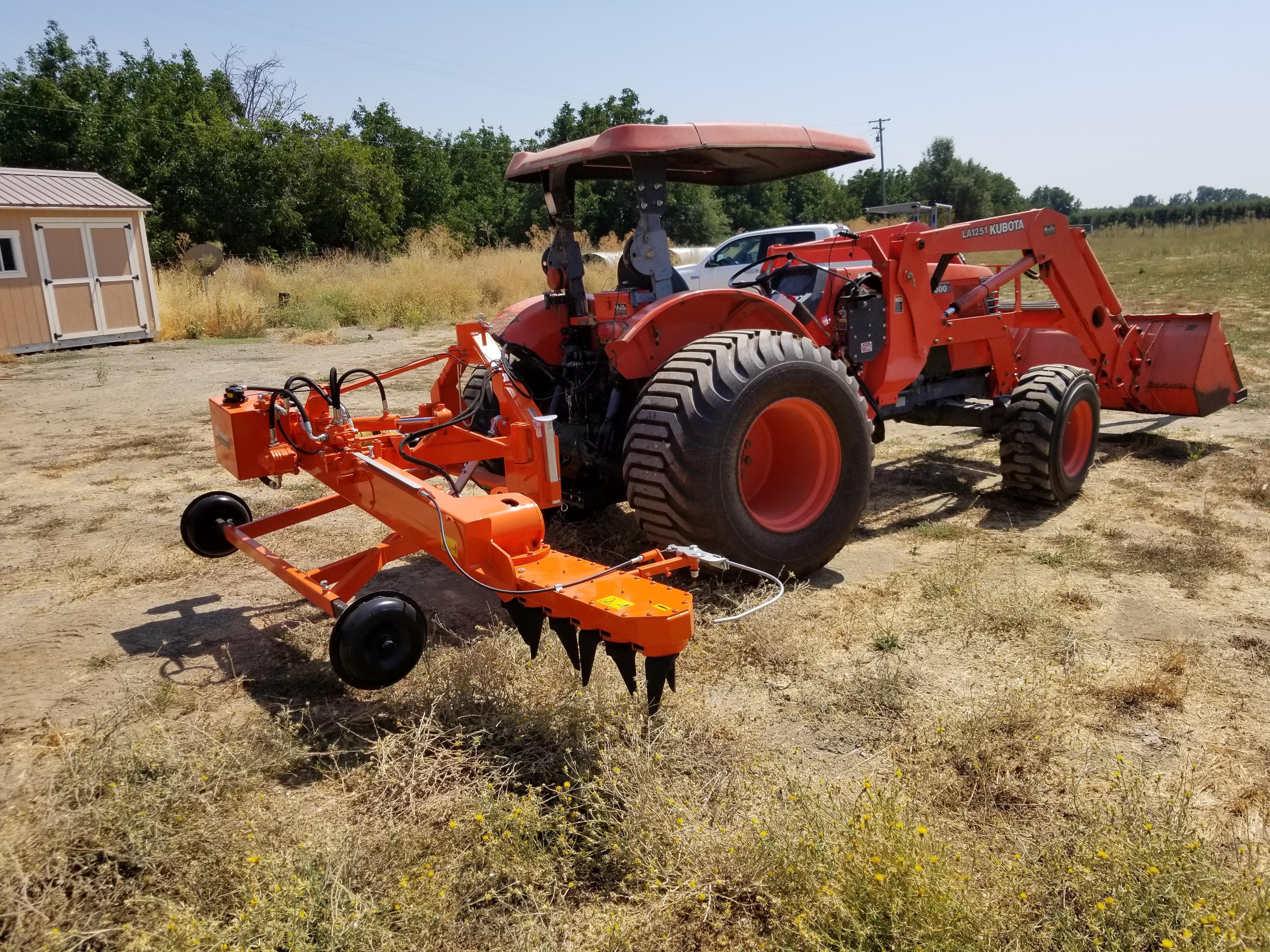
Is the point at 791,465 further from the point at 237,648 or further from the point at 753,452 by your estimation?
the point at 237,648

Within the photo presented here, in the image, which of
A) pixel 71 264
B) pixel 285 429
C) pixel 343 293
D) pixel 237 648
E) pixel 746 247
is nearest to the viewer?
pixel 237 648

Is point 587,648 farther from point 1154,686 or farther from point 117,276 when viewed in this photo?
point 117,276

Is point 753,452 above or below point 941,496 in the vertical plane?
above

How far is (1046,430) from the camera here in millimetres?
5902

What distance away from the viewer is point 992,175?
57125 mm

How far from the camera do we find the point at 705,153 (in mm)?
4941

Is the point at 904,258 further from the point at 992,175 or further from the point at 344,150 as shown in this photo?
the point at 992,175

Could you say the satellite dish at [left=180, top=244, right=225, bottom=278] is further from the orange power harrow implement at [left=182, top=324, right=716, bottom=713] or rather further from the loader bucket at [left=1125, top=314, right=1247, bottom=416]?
the loader bucket at [left=1125, top=314, right=1247, bottom=416]

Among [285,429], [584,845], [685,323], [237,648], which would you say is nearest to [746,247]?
[685,323]

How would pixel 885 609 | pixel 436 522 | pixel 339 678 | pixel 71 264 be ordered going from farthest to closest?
pixel 71 264 < pixel 885 609 < pixel 339 678 < pixel 436 522

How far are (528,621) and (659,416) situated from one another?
1297 mm

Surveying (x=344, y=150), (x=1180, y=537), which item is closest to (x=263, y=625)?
(x=1180, y=537)

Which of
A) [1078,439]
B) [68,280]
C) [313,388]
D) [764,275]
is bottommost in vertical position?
[1078,439]

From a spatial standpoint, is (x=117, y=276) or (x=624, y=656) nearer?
(x=624, y=656)
